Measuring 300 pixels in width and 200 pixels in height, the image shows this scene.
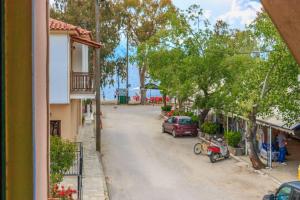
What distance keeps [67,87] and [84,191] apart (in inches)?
263

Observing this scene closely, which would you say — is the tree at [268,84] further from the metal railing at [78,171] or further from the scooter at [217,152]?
the metal railing at [78,171]

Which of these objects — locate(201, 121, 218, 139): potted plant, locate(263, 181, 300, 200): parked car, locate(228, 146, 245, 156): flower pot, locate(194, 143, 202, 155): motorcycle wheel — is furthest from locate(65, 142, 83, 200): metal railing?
locate(201, 121, 218, 139): potted plant

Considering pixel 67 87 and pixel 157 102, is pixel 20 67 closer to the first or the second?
pixel 67 87

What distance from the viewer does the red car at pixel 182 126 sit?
30803 millimetres

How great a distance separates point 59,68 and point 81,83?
174 cm

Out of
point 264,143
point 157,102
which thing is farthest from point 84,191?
point 157,102

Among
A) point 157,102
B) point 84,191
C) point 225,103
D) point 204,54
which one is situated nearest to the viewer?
point 84,191

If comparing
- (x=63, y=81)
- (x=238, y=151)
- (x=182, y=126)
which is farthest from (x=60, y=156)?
(x=182, y=126)

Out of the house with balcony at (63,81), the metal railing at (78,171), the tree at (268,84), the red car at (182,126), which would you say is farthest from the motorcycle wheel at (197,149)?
the metal railing at (78,171)

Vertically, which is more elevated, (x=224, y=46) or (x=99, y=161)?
(x=224, y=46)

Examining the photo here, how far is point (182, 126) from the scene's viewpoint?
3088cm

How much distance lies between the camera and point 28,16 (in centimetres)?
153

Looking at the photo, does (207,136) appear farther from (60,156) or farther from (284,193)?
(284,193)

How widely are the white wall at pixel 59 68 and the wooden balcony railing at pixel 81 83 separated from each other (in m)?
1.03
